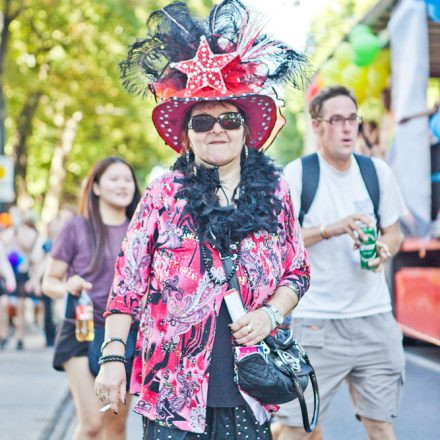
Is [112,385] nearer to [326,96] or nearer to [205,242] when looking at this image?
[205,242]

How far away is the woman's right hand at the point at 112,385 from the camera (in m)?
3.30

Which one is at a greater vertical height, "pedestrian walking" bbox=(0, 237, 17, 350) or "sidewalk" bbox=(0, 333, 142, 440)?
A: "pedestrian walking" bbox=(0, 237, 17, 350)

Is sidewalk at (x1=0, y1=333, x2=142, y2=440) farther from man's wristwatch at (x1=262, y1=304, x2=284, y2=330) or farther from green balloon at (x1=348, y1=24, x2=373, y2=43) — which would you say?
green balloon at (x1=348, y1=24, x2=373, y2=43)

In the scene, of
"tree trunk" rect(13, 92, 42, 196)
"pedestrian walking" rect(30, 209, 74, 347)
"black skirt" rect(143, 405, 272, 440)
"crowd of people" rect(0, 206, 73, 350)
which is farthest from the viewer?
"tree trunk" rect(13, 92, 42, 196)

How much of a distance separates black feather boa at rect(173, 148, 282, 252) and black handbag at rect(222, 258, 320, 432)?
111 mm

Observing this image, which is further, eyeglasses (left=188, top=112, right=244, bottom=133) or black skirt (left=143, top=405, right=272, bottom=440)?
eyeglasses (left=188, top=112, right=244, bottom=133)

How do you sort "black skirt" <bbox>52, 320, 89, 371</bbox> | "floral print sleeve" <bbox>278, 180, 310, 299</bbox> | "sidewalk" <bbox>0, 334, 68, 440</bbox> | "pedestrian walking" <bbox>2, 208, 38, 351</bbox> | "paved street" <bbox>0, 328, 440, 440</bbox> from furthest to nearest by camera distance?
"pedestrian walking" <bbox>2, 208, 38, 351</bbox>, "sidewalk" <bbox>0, 334, 68, 440</bbox>, "paved street" <bbox>0, 328, 440, 440</bbox>, "black skirt" <bbox>52, 320, 89, 371</bbox>, "floral print sleeve" <bbox>278, 180, 310, 299</bbox>

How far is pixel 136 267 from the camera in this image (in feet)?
11.3

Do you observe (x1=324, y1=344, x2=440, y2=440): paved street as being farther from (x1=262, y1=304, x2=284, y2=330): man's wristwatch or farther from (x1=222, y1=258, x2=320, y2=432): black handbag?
(x1=262, y1=304, x2=284, y2=330): man's wristwatch

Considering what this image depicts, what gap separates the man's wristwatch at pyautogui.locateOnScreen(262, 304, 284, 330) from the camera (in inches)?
132

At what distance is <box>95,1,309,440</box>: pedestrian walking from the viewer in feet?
11.0

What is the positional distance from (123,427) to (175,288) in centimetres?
199

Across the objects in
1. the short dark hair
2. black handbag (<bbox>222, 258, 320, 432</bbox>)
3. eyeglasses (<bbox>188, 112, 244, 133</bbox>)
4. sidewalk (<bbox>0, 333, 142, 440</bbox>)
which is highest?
the short dark hair

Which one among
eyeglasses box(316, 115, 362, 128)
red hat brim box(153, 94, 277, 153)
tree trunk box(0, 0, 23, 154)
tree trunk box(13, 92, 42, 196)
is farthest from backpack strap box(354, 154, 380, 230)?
tree trunk box(13, 92, 42, 196)
